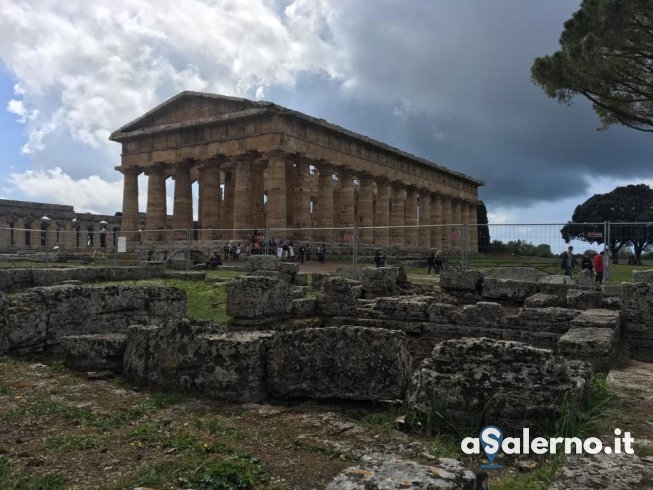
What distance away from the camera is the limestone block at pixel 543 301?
32.1 feet

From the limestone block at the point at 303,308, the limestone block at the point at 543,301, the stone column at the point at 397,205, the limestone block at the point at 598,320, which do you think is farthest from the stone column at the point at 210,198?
the limestone block at the point at 598,320

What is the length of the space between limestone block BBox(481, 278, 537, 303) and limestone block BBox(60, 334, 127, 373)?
8.08 metres

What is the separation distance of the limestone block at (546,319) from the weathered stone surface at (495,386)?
17.2ft

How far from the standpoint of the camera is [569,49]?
71.0 feet

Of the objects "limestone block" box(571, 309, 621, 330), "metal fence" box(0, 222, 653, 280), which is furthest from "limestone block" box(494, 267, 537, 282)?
"limestone block" box(571, 309, 621, 330)

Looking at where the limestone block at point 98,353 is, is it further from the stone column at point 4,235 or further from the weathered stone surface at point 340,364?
the stone column at point 4,235

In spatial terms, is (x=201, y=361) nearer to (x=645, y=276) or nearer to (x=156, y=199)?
(x=645, y=276)

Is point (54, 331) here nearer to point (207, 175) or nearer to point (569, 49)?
point (569, 49)

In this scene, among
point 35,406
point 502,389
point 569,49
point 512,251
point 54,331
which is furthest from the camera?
point 569,49

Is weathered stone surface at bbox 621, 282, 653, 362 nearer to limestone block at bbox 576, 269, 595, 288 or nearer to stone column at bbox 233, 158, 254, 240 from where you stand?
limestone block at bbox 576, 269, 595, 288

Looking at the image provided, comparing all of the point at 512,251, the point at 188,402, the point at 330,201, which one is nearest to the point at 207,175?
the point at 330,201

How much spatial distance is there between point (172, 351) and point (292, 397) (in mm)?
1192

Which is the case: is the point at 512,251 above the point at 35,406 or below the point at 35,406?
above

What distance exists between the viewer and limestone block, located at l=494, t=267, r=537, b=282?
15.7 m
